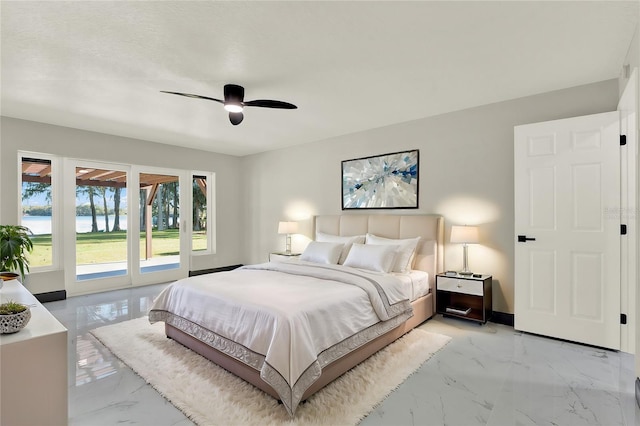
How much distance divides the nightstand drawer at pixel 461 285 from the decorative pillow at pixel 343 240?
1.21m

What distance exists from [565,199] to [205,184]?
19.7ft

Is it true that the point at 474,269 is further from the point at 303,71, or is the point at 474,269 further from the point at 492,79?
the point at 303,71

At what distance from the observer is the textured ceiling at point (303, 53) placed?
6.88 feet

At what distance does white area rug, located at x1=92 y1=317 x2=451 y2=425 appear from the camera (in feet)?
6.67

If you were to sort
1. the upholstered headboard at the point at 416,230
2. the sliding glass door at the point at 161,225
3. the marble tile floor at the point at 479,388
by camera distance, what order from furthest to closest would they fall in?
the sliding glass door at the point at 161,225 → the upholstered headboard at the point at 416,230 → the marble tile floor at the point at 479,388

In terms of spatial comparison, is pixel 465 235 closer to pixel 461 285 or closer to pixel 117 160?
pixel 461 285

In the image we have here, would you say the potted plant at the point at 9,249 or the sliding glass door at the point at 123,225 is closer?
the potted plant at the point at 9,249

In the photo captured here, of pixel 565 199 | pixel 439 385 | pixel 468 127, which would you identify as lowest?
pixel 439 385

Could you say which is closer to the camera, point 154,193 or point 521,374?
point 521,374

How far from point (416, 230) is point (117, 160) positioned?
15.9ft

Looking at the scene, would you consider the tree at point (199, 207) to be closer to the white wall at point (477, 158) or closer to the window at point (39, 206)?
the window at point (39, 206)

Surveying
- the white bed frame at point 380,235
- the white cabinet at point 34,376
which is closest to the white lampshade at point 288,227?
the white bed frame at point 380,235

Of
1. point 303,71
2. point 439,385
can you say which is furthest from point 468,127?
point 439,385

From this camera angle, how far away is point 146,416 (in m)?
2.04
